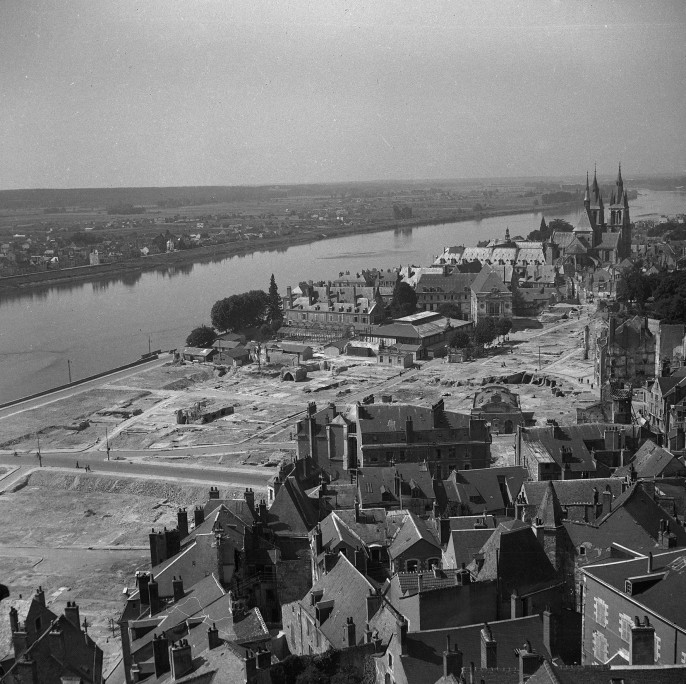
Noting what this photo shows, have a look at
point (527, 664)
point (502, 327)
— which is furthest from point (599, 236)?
point (527, 664)

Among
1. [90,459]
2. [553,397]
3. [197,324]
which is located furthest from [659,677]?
[197,324]

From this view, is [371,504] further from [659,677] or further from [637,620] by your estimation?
[659,677]

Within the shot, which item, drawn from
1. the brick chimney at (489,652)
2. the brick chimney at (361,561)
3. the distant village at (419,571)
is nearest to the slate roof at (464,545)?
the distant village at (419,571)

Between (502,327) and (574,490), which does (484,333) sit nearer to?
(502,327)

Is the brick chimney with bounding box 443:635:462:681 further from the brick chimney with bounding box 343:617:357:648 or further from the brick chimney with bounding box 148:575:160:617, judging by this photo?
the brick chimney with bounding box 148:575:160:617

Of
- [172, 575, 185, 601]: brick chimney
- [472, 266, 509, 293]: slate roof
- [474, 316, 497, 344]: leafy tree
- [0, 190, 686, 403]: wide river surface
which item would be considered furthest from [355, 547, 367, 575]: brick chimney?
[472, 266, 509, 293]: slate roof

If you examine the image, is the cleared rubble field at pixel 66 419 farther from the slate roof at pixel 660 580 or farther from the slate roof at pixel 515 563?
the slate roof at pixel 660 580
